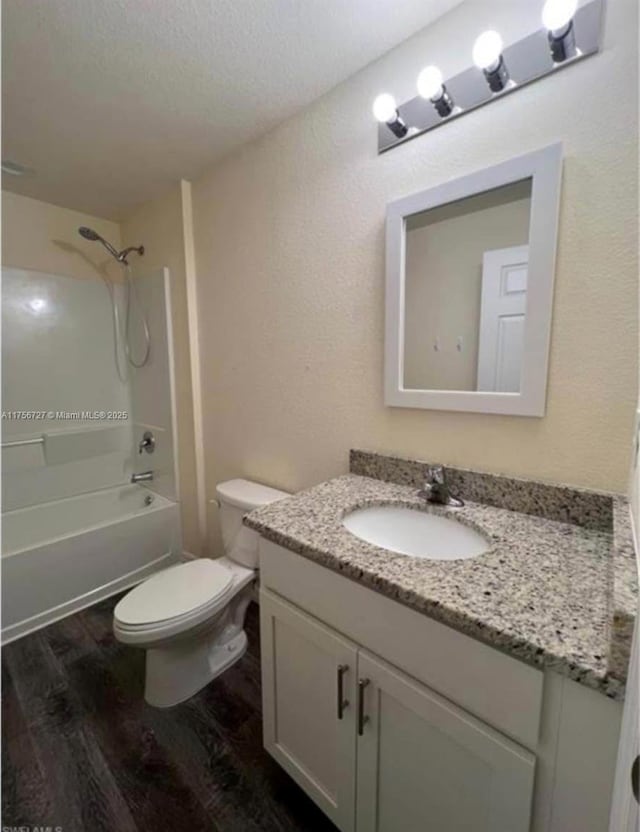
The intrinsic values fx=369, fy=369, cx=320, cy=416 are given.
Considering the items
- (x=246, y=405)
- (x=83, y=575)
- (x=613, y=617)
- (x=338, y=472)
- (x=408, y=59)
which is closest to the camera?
(x=613, y=617)

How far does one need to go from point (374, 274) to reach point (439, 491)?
2.50 feet

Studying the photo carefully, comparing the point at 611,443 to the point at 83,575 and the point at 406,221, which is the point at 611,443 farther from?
the point at 83,575

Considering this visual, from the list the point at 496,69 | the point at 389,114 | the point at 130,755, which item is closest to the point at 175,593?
the point at 130,755

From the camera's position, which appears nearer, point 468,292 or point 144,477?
point 468,292

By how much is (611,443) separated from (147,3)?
1718 millimetres

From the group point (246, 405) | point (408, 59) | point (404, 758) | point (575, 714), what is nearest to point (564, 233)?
point (408, 59)

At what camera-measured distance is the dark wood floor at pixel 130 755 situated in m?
1.07

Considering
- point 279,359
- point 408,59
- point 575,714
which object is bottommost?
point 575,714

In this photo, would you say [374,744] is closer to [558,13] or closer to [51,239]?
[558,13]

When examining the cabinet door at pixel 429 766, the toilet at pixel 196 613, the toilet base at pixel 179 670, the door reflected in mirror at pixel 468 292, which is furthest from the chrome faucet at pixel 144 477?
the cabinet door at pixel 429 766

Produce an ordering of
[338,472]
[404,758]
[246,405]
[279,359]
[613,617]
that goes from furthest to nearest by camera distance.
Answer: [246,405]
[279,359]
[338,472]
[404,758]
[613,617]

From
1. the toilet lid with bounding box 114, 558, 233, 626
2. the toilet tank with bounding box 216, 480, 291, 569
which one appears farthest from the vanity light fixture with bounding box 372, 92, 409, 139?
the toilet lid with bounding box 114, 558, 233, 626

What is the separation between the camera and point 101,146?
1679 mm

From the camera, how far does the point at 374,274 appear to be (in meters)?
1.29
